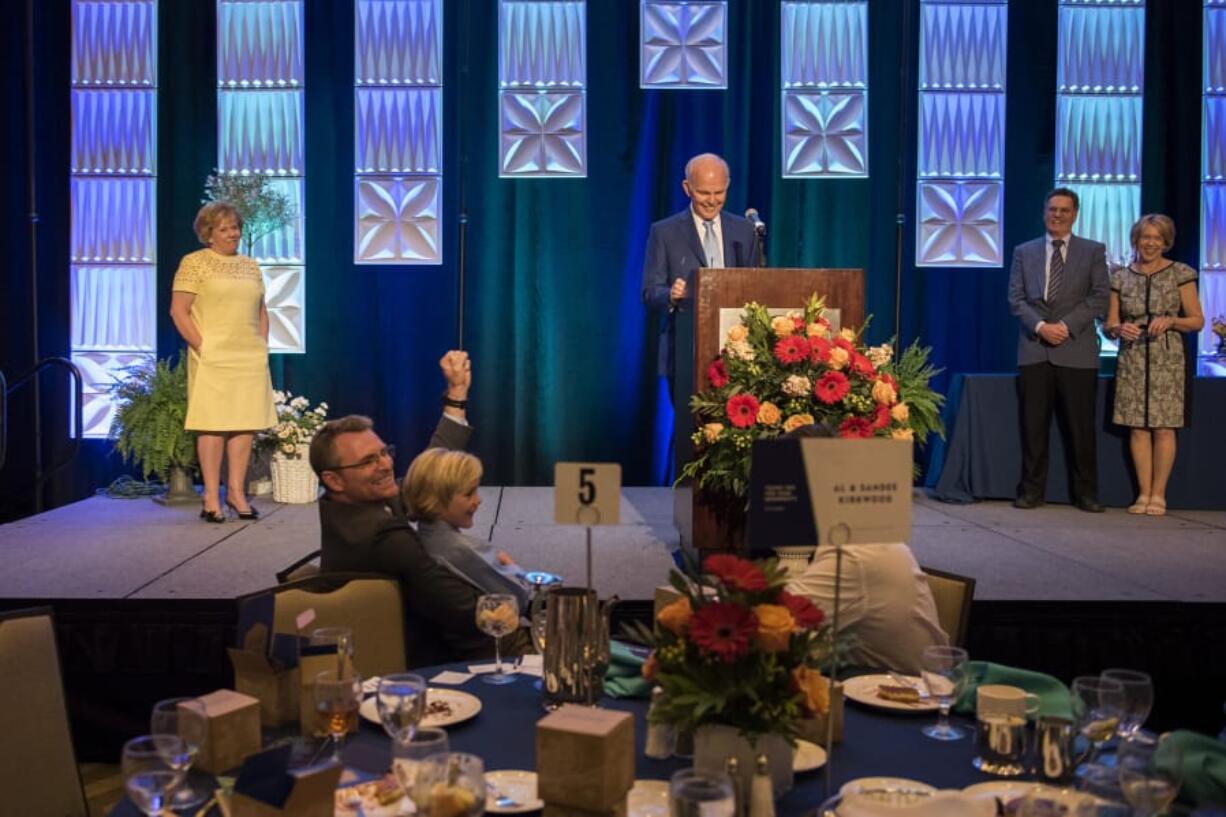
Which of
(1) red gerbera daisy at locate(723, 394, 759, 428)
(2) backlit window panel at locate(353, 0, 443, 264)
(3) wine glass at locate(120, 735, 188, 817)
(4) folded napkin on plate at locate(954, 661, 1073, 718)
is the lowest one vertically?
(4) folded napkin on plate at locate(954, 661, 1073, 718)

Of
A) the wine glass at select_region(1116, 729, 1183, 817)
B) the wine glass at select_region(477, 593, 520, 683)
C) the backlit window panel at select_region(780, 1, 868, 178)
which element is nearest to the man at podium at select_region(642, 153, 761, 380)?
the backlit window panel at select_region(780, 1, 868, 178)

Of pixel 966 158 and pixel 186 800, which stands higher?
pixel 966 158

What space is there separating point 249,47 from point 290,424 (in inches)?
104

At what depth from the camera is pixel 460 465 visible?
3.07m

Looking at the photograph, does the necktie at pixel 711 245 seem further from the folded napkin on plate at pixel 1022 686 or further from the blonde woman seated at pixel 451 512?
the folded napkin on plate at pixel 1022 686

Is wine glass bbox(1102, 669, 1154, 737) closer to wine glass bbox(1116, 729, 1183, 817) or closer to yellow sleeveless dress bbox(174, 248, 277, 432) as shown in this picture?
wine glass bbox(1116, 729, 1183, 817)

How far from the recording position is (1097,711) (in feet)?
6.04

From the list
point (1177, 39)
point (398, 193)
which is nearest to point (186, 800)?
point (398, 193)

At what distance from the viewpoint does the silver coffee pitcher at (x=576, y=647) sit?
2029mm

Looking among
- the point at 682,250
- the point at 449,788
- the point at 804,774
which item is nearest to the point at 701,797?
the point at 449,788

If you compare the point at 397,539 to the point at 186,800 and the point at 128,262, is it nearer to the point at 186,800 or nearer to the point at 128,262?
the point at 186,800

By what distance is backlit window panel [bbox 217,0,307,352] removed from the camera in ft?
25.9

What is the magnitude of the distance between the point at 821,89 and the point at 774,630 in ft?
22.5

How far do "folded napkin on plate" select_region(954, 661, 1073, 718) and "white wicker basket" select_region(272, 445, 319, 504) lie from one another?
5.08m
